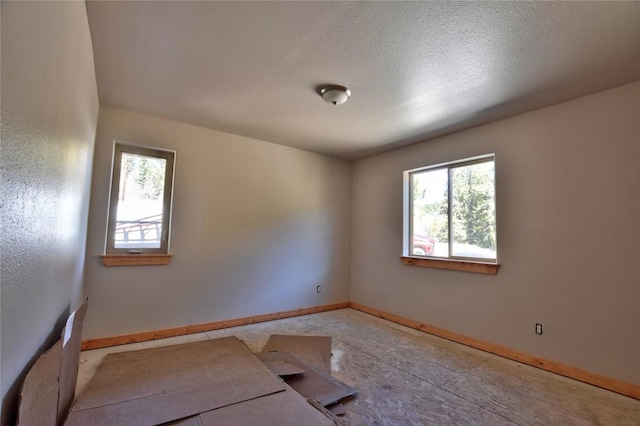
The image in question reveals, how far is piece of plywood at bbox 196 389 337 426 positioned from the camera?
1.65 meters

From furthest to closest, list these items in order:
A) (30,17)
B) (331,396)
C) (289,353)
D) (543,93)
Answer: (289,353)
(543,93)
(331,396)
(30,17)

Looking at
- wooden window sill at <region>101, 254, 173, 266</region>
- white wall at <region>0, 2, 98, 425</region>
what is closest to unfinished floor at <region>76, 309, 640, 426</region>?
wooden window sill at <region>101, 254, 173, 266</region>

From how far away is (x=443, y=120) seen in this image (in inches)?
132

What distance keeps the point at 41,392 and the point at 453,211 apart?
380 cm

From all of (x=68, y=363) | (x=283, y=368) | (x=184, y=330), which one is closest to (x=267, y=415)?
(x=283, y=368)

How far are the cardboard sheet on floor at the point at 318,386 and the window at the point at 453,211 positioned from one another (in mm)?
2127

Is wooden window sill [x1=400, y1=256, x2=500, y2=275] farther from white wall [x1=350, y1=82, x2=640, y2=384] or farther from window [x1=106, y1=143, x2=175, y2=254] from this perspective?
window [x1=106, y1=143, x2=175, y2=254]

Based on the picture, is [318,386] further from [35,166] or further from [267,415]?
[35,166]

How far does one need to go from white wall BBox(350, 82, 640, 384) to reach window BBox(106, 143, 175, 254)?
322 centimetres

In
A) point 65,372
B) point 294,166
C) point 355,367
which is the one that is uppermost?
point 294,166

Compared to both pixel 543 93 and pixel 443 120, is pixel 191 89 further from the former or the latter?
pixel 543 93

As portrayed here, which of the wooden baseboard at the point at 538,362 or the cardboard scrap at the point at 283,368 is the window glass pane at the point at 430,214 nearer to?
the wooden baseboard at the point at 538,362

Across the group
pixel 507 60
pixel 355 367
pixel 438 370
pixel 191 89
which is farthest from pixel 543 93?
pixel 191 89

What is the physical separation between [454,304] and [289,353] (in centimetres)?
197
